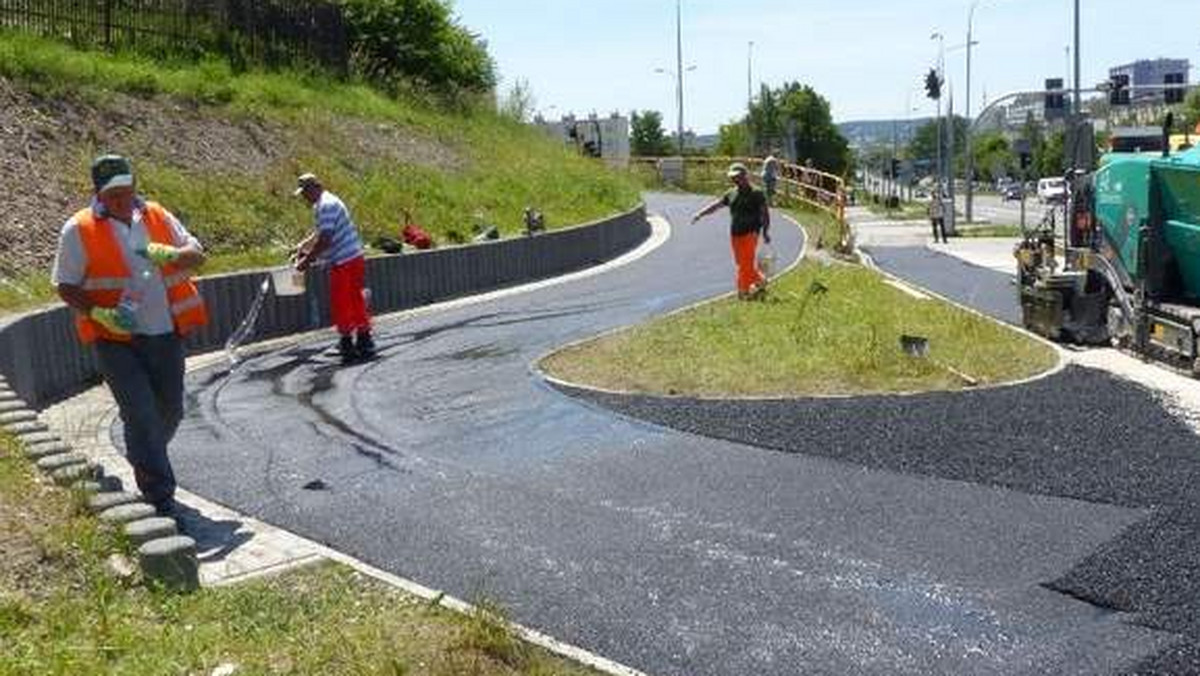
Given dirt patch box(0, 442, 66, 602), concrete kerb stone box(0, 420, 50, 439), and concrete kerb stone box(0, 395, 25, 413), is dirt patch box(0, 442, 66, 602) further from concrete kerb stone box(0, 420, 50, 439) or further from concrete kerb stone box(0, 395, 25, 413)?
concrete kerb stone box(0, 395, 25, 413)

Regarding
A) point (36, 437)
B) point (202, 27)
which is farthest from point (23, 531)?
point (202, 27)

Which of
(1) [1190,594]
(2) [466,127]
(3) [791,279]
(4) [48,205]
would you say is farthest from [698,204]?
(1) [1190,594]

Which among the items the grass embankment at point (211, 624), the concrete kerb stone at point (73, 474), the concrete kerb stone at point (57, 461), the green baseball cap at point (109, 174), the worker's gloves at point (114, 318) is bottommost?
the grass embankment at point (211, 624)

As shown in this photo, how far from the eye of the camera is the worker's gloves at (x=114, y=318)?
6797mm

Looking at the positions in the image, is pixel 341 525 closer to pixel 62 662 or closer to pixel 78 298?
pixel 78 298

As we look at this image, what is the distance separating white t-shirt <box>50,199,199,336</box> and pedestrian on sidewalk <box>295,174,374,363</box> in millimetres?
5763

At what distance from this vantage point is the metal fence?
2122 centimetres

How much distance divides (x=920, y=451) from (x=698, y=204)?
3241 cm

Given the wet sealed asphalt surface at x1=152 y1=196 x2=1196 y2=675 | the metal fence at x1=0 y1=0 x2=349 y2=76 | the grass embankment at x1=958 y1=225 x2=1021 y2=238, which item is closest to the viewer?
the wet sealed asphalt surface at x1=152 y1=196 x2=1196 y2=675

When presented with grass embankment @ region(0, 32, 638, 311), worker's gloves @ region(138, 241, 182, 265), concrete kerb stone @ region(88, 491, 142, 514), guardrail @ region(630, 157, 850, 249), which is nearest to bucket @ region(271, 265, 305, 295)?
grass embankment @ region(0, 32, 638, 311)

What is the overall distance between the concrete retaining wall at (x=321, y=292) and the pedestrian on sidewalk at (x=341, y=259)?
1755 mm

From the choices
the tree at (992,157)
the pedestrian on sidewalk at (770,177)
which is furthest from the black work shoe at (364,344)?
the tree at (992,157)

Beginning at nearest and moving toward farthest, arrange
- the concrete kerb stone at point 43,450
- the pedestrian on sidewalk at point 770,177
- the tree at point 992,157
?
1. the concrete kerb stone at point 43,450
2. the pedestrian on sidewalk at point 770,177
3. the tree at point 992,157

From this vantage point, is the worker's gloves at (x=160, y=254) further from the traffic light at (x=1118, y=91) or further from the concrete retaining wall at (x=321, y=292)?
the traffic light at (x=1118, y=91)
